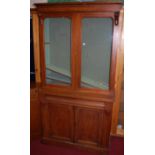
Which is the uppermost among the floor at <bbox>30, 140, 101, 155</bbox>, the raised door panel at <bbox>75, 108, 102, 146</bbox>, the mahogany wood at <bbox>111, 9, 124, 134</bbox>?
the mahogany wood at <bbox>111, 9, 124, 134</bbox>

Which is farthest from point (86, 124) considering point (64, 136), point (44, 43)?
point (44, 43)

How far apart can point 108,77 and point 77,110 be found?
60 cm

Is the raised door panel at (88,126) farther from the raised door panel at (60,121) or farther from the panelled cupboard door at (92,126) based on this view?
the raised door panel at (60,121)

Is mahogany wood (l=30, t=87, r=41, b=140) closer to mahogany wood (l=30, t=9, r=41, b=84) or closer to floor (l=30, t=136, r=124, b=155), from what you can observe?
floor (l=30, t=136, r=124, b=155)

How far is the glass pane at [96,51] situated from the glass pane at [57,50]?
0.21 m

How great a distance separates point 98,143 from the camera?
2139 millimetres

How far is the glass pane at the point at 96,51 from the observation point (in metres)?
1.87

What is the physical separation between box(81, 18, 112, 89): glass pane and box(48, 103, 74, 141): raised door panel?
437 mm

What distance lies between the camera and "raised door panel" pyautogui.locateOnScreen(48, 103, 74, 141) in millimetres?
2154

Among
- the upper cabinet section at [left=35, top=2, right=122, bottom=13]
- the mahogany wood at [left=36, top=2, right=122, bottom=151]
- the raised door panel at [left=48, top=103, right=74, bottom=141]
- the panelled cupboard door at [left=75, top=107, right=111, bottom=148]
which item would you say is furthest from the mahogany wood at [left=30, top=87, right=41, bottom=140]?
the upper cabinet section at [left=35, top=2, right=122, bottom=13]

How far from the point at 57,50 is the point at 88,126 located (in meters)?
1.09

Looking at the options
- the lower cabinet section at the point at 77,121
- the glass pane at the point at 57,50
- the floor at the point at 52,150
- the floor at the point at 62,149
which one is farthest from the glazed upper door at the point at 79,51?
the floor at the point at 52,150
